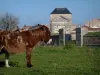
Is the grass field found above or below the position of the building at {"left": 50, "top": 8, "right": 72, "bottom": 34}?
below

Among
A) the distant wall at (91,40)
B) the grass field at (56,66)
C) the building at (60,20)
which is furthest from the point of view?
the building at (60,20)

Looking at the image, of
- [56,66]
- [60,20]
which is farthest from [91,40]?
[60,20]

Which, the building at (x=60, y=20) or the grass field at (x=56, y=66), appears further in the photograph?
the building at (x=60, y=20)

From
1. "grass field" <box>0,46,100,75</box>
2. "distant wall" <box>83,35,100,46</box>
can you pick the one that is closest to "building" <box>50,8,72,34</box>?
"distant wall" <box>83,35,100,46</box>

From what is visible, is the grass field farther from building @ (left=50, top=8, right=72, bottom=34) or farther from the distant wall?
building @ (left=50, top=8, right=72, bottom=34)

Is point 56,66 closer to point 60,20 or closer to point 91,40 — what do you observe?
point 91,40

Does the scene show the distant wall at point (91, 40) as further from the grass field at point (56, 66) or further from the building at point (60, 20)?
→ the building at point (60, 20)

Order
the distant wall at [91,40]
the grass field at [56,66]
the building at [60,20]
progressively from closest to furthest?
the grass field at [56,66] < the distant wall at [91,40] < the building at [60,20]

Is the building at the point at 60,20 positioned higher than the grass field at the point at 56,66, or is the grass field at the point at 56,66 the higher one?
the building at the point at 60,20

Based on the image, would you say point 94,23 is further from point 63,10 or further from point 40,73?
point 40,73

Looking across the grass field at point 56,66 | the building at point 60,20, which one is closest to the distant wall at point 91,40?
the grass field at point 56,66

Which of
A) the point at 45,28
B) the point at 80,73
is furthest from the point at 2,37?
the point at 80,73

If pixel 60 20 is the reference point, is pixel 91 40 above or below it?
below

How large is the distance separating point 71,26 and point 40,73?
95.7 meters
